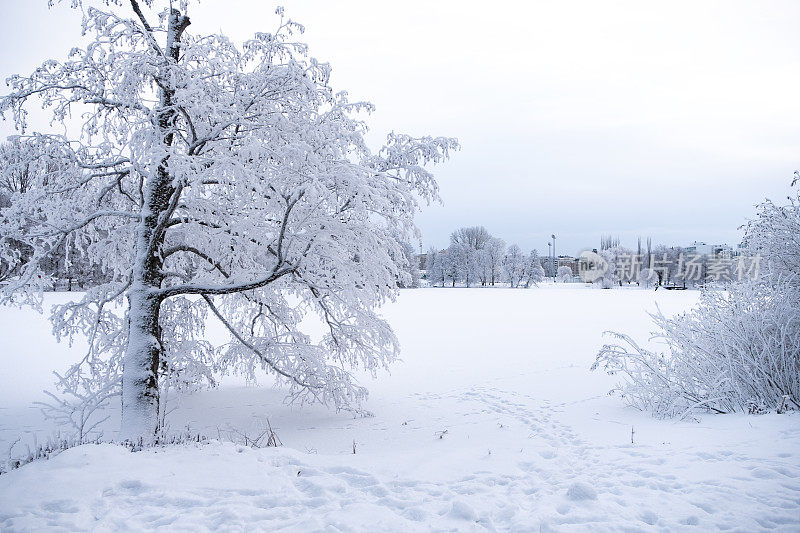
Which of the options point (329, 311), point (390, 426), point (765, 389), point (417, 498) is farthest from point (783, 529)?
point (329, 311)

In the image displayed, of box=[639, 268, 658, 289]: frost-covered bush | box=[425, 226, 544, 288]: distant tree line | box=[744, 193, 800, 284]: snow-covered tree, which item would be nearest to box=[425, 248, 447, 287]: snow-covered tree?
box=[425, 226, 544, 288]: distant tree line

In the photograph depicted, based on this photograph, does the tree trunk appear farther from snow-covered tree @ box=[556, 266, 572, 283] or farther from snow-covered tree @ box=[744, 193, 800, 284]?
snow-covered tree @ box=[556, 266, 572, 283]

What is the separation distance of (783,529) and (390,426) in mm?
5800

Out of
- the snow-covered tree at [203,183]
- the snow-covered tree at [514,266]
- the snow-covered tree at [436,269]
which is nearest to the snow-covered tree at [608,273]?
the snow-covered tree at [514,266]

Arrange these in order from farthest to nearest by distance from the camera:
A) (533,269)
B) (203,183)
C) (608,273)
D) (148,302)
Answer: (608,273)
(533,269)
(148,302)
(203,183)

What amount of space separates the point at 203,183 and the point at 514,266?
83.2 m

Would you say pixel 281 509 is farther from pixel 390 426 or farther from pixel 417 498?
pixel 390 426

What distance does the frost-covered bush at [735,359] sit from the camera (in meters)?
6.87

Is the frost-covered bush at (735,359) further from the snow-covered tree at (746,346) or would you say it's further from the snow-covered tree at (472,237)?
the snow-covered tree at (472,237)

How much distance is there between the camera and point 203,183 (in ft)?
23.2

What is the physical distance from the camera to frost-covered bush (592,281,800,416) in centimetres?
687

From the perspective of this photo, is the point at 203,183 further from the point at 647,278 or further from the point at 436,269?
the point at 647,278

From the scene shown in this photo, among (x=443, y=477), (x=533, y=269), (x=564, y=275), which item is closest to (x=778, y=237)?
(x=443, y=477)

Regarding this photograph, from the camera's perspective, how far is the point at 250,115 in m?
6.86
